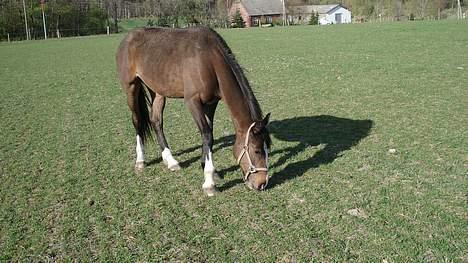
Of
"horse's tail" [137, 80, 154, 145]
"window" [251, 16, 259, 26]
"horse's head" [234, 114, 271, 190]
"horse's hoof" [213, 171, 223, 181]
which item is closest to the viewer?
"horse's head" [234, 114, 271, 190]

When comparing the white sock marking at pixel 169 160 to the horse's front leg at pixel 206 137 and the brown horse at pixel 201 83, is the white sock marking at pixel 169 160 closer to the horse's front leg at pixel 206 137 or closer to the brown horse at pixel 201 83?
the brown horse at pixel 201 83

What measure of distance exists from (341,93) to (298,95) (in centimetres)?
102

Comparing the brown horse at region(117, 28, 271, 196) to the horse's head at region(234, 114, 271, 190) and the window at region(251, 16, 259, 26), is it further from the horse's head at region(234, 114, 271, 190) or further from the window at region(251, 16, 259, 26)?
the window at region(251, 16, 259, 26)

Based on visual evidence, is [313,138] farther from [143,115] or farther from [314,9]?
[314,9]

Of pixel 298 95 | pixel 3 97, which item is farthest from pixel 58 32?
pixel 298 95

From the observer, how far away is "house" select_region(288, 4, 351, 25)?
77188 millimetres

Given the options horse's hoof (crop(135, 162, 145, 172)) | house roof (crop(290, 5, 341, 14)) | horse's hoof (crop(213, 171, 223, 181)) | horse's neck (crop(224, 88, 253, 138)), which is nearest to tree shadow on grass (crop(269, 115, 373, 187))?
horse's hoof (crop(213, 171, 223, 181))

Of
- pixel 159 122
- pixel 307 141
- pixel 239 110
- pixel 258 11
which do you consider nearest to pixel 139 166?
pixel 159 122

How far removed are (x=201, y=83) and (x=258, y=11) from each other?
7407cm

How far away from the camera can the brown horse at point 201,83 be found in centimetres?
459

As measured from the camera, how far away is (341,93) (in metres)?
10.2

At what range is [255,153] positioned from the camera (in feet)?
14.9

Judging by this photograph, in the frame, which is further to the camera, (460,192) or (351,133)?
(351,133)

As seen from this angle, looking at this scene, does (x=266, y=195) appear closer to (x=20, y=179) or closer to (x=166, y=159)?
(x=166, y=159)
